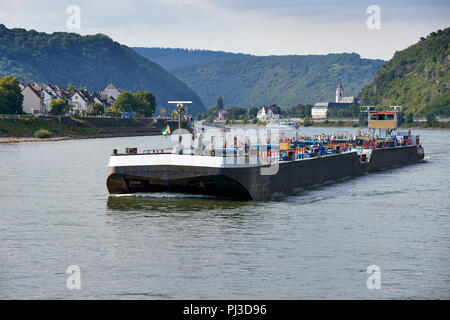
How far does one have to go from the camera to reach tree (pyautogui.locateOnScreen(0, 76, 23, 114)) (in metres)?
146

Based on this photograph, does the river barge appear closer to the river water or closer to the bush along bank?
the river water

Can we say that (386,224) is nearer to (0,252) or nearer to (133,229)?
(133,229)

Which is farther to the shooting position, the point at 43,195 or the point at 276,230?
the point at 43,195

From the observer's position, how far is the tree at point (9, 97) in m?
146

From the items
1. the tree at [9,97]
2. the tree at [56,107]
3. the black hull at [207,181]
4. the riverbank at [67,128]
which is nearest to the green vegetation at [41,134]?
the riverbank at [67,128]

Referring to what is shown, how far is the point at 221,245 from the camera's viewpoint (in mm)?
30750

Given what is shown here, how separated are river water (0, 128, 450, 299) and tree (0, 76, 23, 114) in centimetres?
9887

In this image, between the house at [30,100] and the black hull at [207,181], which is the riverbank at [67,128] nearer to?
the house at [30,100]

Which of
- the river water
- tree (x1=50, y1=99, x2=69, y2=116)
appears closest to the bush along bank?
tree (x1=50, y1=99, x2=69, y2=116)

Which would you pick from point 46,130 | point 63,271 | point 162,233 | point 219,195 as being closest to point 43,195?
point 219,195

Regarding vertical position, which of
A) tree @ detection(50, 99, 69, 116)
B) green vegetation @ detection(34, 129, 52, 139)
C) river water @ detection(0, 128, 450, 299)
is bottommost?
river water @ detection(0, 128, 450, 299)

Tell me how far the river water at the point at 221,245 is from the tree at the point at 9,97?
9887 cm
